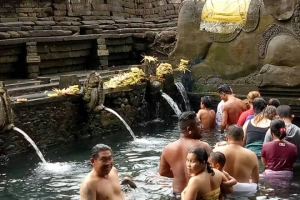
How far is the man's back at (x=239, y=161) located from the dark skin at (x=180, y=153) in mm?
678

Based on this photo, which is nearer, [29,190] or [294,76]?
[29,190]

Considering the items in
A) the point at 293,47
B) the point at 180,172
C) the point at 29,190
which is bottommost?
the point at 29,190

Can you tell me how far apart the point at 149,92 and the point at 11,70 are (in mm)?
3676

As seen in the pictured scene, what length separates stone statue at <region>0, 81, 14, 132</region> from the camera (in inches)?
358

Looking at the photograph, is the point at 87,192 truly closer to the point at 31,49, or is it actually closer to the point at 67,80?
the point at 67,80

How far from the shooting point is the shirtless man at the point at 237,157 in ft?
20.6

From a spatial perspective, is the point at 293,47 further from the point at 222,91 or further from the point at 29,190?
the point at 29,190

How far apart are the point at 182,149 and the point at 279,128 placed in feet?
6.24

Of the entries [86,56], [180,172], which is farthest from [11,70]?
[180,172]

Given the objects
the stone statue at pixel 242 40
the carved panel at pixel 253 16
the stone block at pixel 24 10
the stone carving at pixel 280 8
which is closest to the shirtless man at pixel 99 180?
the stone statue at pixel 242 40

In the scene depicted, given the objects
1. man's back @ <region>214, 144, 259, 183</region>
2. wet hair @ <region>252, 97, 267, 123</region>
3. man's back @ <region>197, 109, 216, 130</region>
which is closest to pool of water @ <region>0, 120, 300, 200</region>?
man's back @ <region>197, 109, 216, 130</region>

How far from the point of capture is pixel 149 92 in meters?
Result: 13.4

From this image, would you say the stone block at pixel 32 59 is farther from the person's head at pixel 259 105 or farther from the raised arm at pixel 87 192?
the raised arm at pixel 87 192

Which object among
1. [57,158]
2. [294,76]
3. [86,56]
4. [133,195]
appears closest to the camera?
[133,195]
